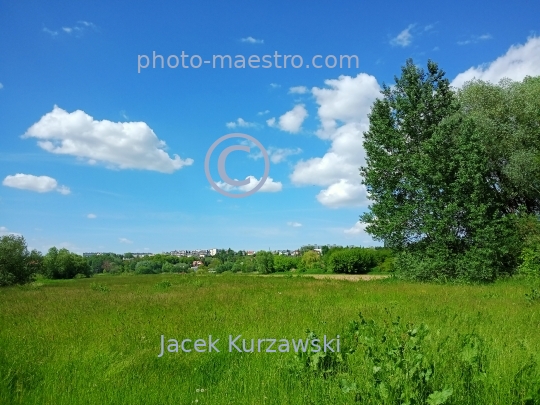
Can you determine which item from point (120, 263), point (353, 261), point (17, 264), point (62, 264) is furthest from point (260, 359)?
point (353, 261)

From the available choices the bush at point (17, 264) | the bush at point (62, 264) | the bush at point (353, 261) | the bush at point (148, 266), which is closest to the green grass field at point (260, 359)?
the bush at point (148, 266)

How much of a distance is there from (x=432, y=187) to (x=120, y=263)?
1522cm

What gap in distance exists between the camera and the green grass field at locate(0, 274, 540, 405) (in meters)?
3.92

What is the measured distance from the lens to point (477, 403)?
3.87 m

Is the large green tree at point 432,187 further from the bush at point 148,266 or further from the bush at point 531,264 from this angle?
the bush at point 148,266

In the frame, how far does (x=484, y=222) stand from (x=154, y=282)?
15.1 m

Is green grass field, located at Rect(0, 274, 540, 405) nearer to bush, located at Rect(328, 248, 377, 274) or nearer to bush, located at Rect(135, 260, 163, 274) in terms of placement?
bush, located at Rect(135, 260, 163, 274)

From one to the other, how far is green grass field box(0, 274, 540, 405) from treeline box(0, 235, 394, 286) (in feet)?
3.18

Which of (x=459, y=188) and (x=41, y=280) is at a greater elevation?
(x=459, y=188)

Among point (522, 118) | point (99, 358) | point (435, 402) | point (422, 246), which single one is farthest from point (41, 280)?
point (522, 118)

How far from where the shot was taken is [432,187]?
62.6ft

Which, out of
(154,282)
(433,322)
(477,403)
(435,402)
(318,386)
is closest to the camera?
(435,402)

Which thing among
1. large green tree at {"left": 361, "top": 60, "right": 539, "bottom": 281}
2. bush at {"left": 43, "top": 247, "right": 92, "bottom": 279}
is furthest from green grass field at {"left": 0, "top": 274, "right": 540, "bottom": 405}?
large green tree at {"left": 361, "top": 60, "right": 539, "bottom": 281}

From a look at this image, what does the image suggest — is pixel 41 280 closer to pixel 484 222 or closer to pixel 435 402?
pixel 435 402
